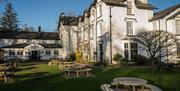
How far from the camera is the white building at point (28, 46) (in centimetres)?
5228

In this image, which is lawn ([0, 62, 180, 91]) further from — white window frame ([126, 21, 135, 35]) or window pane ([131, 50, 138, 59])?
white window frame ([126, 21, 135, 35])

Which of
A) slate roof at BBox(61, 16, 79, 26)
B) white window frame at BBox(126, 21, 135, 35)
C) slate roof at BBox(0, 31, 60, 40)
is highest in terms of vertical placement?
slate roof at BBox(61, 16, 79, 26)

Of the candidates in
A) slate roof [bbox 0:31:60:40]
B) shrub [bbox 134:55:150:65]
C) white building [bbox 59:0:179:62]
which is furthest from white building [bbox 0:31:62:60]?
shrub [bbox 134:55:150:65]

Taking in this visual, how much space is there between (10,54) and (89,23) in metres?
25.3

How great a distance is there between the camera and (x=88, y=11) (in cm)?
3712

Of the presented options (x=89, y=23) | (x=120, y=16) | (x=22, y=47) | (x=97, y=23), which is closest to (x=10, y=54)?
(x=22, y=47)

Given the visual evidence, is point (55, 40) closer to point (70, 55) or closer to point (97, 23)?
point (70, 55)

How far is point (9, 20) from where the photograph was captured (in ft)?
291

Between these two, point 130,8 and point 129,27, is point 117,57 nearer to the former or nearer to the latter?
point 129,27

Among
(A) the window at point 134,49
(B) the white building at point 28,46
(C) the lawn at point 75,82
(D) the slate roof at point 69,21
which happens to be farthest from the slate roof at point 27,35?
(C) the lawn at point 75,82

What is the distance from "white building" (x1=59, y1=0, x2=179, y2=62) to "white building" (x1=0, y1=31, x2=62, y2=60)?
933 inches

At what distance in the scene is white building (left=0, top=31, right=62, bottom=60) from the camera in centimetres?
5228

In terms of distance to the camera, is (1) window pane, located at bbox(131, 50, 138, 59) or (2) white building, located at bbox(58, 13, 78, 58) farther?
(2) white building, located at bbox(58, 13, 78, 58)

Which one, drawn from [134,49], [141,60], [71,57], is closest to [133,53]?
[134,49]
